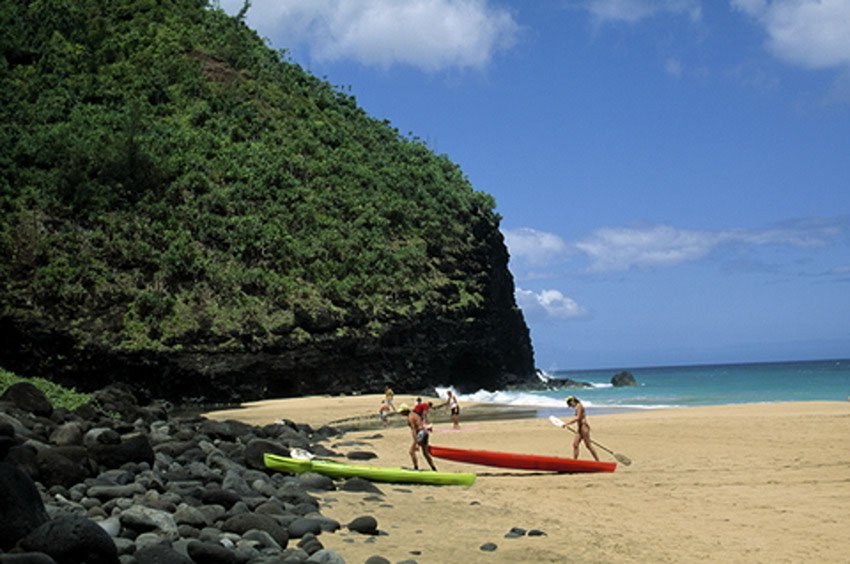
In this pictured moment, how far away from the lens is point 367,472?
1431 cm

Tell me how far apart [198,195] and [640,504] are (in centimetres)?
4249

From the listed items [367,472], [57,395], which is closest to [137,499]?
[367,472]

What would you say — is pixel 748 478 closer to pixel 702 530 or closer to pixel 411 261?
pixel 702 530

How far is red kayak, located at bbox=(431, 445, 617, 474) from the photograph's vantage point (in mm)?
16078

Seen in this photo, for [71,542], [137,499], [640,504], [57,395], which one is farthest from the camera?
[57,395]

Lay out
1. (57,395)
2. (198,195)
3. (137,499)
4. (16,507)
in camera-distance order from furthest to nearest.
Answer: (198,195) → (57,395) → (137,499) → (16,507)

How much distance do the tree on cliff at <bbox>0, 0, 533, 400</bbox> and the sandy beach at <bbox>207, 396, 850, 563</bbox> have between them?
75.3 ft

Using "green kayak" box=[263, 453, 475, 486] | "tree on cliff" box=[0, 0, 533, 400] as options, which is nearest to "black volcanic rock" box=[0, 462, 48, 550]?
"green kayak" box=[263, 453, 475, 486]

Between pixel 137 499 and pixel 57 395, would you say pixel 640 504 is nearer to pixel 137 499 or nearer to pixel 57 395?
pixel 137 499

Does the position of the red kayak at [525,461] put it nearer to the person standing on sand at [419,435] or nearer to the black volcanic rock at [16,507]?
the person standing on sand at [419,435]

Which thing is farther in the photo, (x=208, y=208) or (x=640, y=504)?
(x=208, y=208)

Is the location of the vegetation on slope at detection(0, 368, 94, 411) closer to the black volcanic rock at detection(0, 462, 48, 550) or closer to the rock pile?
the rock pile

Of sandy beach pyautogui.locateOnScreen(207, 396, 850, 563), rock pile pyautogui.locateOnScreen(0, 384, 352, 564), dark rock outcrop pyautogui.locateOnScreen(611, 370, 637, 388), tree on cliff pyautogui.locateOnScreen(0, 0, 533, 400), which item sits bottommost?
sandy beach pyautogui.locateOnScreen(207, 396, 850, 563)

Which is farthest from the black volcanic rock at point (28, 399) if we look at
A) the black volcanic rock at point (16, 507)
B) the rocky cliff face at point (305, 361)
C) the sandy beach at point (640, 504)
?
the rocky cliff face at point (305, 361)
